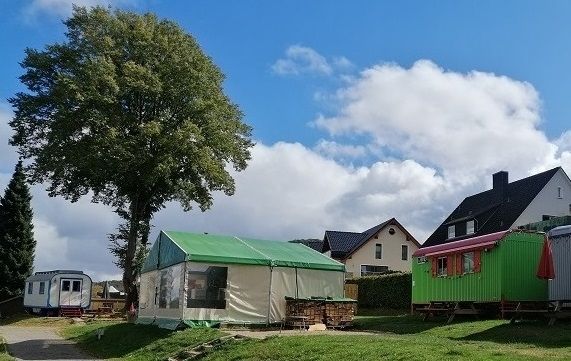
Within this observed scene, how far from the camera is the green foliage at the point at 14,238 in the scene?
5016cm

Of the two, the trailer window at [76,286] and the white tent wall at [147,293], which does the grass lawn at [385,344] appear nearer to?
the white tent wall at [147,293]

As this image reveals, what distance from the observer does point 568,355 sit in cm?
1266

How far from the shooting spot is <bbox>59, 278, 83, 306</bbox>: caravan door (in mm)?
42438

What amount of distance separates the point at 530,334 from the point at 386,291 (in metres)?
19.3

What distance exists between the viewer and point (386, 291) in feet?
121

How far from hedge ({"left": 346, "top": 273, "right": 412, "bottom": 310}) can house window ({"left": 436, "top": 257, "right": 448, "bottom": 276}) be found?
29.2ft

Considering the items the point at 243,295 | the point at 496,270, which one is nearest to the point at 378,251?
the point at 496,270

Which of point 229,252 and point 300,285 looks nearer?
point 229,252

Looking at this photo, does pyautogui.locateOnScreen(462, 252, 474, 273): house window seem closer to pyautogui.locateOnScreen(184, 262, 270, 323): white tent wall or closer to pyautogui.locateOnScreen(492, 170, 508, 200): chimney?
pyautogui.locateOnScreen(184, 262, 270, 323): white tent wall

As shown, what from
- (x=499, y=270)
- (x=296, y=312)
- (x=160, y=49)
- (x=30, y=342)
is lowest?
(x=30, y=342)

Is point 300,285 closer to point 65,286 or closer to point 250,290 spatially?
point 250,290

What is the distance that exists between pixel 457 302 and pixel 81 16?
26.2 meters

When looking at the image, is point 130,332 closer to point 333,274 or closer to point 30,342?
point 30,342

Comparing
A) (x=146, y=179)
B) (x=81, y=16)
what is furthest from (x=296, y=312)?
(x=81, y=16)
